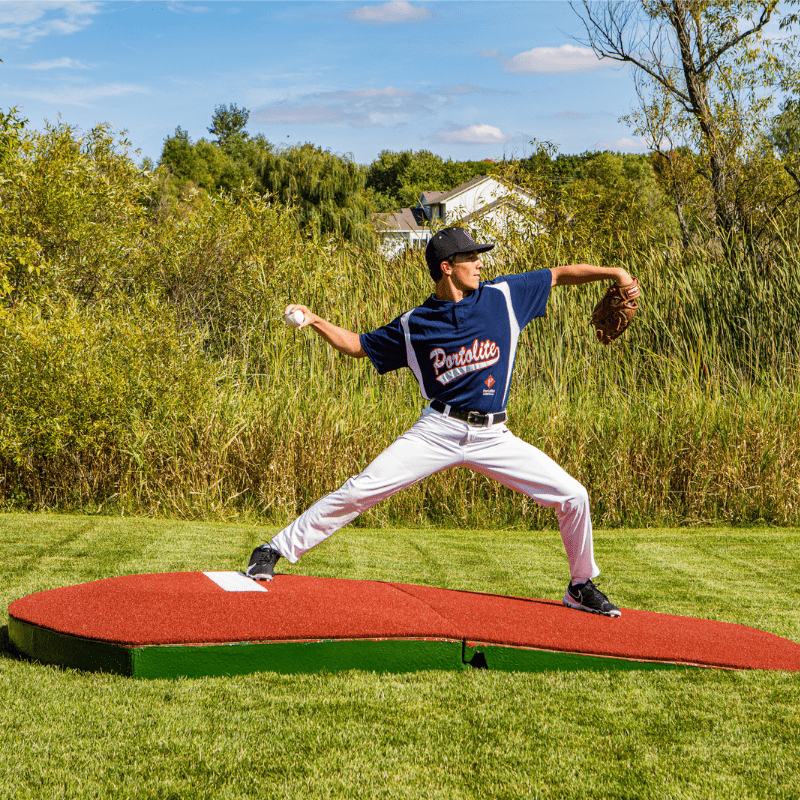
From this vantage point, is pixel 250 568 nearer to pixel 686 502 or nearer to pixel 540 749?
pixel 540 749

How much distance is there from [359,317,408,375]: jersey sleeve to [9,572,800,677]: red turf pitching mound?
1307 mm

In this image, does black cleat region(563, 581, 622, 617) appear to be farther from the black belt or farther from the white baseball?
the white baseball

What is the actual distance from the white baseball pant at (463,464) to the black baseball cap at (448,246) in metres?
0.87

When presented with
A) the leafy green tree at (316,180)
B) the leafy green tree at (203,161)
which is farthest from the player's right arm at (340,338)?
the leafy green tree at (203,161)

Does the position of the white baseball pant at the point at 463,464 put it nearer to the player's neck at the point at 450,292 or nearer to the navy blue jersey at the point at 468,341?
the navy blue jersey at the point at 468,341

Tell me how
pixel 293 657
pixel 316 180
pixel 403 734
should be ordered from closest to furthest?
pixel 403 734, pixel 293 657, pixel 316 180

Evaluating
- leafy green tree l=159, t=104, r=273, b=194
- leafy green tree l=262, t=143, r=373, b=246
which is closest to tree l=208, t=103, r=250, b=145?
leafy green tree l=159, t=104, r=273, b=194

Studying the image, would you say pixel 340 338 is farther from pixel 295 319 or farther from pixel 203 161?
pixel 203 161

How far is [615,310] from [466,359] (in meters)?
0.95

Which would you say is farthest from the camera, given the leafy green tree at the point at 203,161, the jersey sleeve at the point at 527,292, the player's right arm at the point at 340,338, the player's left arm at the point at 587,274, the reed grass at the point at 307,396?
the leafy green tree at the point at 203,161

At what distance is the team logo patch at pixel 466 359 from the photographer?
458 centimetres

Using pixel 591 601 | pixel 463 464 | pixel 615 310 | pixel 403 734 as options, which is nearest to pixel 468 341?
pixel 463 464

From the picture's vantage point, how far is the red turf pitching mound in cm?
378

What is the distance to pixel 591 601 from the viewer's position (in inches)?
186
